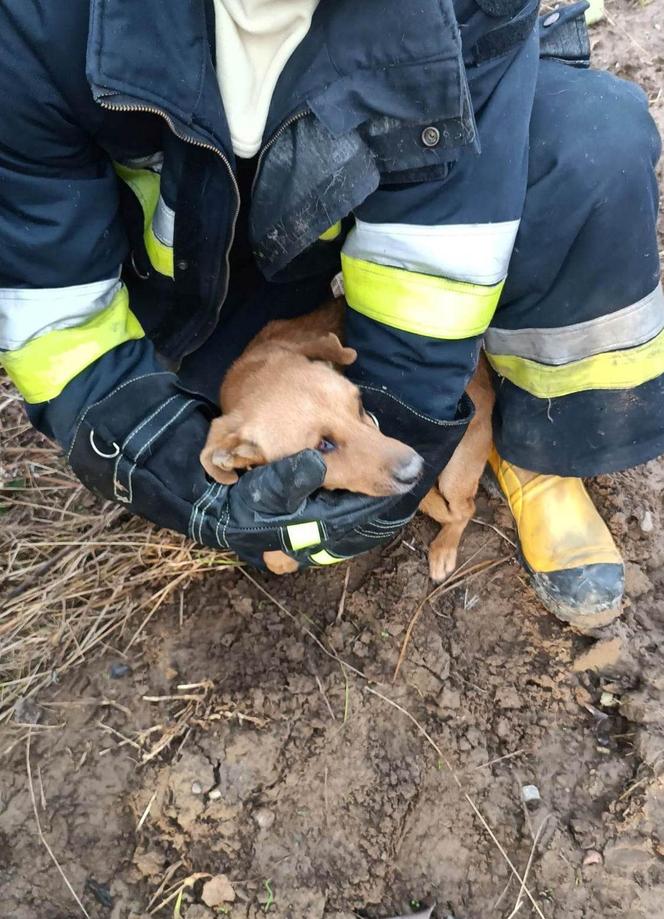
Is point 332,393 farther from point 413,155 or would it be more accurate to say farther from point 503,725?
point 503,725

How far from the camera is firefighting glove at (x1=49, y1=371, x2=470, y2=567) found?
7.18 ft

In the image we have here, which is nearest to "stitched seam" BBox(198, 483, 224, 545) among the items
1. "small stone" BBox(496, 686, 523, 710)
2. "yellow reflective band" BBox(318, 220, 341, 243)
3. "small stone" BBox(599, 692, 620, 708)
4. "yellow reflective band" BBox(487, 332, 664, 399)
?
"yellow reflective band" BBox(318, 220, 341, 243)

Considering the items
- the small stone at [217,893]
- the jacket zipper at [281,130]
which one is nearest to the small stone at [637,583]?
the small stone at [217,893]

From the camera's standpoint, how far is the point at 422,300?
2.12 meters

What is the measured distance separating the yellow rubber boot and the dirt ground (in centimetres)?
11

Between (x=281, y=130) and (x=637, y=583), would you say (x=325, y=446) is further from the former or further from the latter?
(x=637, y=583)

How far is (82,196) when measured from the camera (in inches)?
82.6

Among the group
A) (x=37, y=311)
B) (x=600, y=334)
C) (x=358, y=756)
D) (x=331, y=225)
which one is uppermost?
(x=331, y=225)

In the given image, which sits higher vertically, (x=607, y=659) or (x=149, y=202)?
(x=149, y=202)

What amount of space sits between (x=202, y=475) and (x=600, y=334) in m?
1.27

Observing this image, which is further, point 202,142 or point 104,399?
point 104,399

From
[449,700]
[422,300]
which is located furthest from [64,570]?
[422,300]

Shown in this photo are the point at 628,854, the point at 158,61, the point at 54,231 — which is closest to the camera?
the point at 158,61

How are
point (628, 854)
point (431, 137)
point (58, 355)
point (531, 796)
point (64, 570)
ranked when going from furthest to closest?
1. point (64, 570)
2. point (531, 796)
3. point (628, 854)
4. point (58, 355)
5. point (431, 137)
